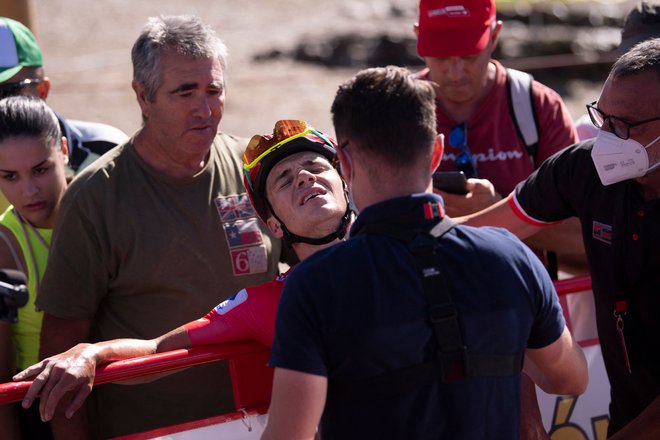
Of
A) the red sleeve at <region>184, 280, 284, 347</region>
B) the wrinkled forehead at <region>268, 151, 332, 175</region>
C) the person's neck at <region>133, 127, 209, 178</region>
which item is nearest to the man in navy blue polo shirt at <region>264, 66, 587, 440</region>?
the red sleeve at <region>184, 280, 284, 347</region>

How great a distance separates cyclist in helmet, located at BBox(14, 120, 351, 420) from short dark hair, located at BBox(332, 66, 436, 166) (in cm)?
91

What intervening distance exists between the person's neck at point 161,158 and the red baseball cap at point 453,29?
4.40 ft

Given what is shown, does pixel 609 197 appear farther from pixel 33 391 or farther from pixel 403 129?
pixel 33 391

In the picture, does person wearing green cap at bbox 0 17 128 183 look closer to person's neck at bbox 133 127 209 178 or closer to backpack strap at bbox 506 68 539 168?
person's neck at bbox 133 127 209 178

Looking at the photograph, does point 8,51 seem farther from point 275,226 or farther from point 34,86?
point 275,226

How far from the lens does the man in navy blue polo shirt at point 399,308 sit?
7.45 ft

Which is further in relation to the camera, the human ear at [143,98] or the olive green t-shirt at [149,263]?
the human ear at [143,98]

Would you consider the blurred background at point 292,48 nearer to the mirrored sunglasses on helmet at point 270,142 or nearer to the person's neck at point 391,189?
the mirrored sunglasses on helmet at point 270,142

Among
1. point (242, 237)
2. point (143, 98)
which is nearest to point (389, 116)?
point (242, 237)

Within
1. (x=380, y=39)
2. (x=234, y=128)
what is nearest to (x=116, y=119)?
(x=234, y=128)

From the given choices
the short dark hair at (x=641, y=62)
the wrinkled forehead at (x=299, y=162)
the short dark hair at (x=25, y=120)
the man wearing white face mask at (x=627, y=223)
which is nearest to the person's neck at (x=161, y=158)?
the short dark hair at (x=25, y=120)

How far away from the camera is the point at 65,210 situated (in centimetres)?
390

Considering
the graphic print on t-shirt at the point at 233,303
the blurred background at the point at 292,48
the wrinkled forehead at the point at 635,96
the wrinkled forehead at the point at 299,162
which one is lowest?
the blurred background at the point at 292,48

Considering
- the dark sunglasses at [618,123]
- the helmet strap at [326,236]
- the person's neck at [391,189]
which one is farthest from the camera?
the helmet strap at [326,236]
